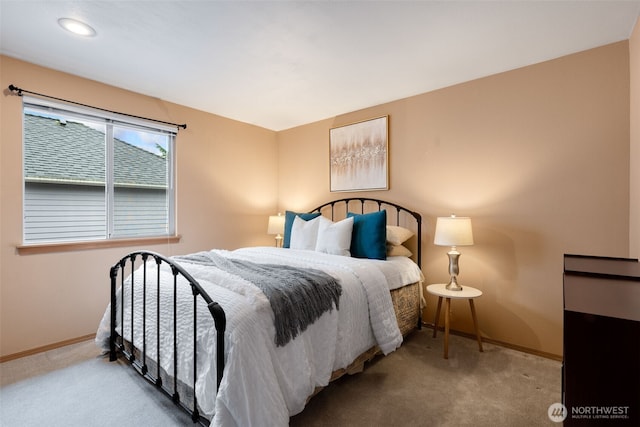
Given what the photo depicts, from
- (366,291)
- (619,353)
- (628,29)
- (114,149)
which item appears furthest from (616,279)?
(114,149)

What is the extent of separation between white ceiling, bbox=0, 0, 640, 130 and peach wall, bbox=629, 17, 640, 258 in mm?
171

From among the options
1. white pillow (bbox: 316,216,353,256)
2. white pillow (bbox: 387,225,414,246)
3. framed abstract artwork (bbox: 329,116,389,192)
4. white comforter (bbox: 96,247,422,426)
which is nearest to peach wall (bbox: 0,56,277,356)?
white comforter (bbox: 96,247,422,426)

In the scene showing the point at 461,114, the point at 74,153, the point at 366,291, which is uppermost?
the point at 461,114

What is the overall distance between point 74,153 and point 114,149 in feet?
1.12

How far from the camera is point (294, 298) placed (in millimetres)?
1702

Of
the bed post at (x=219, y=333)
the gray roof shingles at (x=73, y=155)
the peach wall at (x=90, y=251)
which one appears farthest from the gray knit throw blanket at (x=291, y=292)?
the gray roof shingles at (x=73, y=155)

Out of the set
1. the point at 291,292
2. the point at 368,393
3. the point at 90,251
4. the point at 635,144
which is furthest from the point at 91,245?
the point at 635,144

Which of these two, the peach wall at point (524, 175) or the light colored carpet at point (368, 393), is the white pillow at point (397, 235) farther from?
the light colored carpet at point (368, 393)

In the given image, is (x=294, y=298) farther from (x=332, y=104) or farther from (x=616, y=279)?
(x=332, y=104)

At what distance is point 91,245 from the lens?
9.49 ft

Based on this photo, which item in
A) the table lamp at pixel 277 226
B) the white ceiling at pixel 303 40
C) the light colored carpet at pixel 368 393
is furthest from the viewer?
the table lamp at pixel 277 226

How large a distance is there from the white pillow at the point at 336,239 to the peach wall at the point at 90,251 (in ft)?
5.23

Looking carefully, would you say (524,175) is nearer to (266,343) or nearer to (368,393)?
(368,393)

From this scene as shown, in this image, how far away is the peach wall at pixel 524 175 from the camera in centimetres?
225
